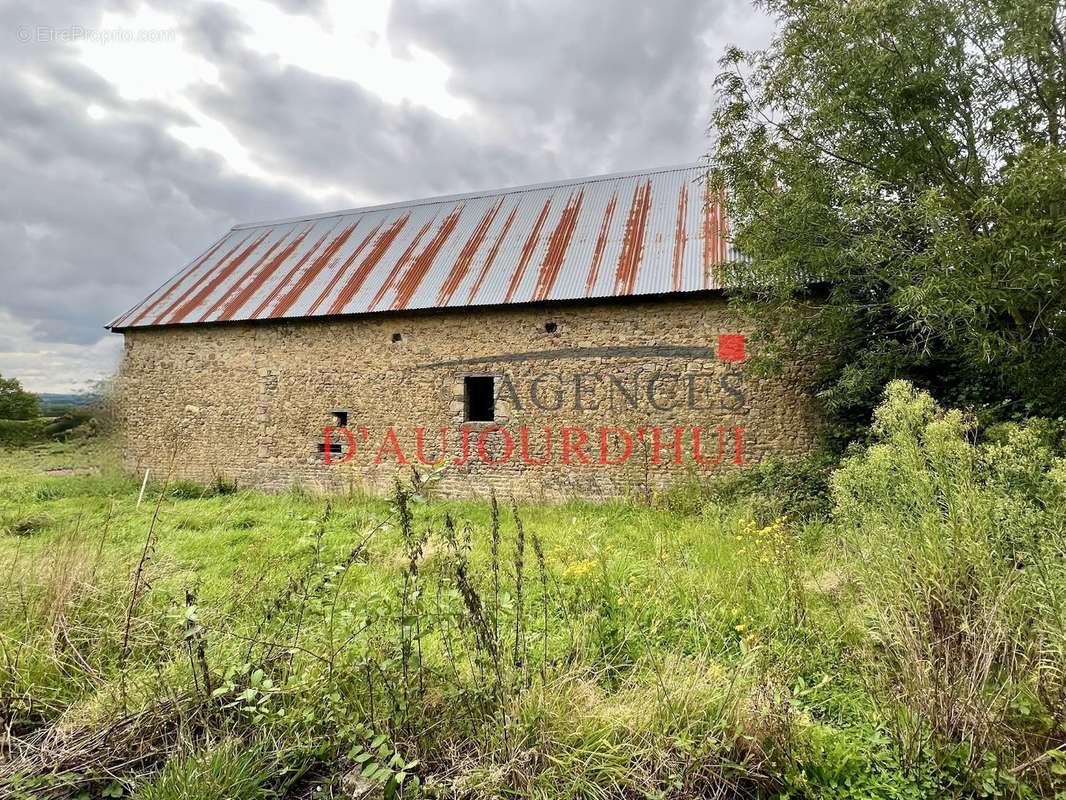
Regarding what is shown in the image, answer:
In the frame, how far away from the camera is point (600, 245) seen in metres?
10.2

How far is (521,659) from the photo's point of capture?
265cm

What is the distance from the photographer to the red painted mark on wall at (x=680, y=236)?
8.93m

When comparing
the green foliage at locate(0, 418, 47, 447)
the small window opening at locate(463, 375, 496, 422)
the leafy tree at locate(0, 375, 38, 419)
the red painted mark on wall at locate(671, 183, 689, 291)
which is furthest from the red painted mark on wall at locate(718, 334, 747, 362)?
the leafy tree at locate(0, 375, 38, 419)

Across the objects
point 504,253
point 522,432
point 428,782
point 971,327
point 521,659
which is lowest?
point 428,782

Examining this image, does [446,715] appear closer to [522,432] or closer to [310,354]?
[522,432]

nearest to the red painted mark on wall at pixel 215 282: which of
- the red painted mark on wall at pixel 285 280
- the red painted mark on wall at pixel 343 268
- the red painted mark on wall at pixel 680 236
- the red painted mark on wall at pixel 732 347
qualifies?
the red painted mark on wall at pixel 285 280

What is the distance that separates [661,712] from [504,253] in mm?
9579

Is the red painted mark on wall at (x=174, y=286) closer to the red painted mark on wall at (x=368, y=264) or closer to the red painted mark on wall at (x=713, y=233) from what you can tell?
the red painted mark on wall at (x=368, y=264)

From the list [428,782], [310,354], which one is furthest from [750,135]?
[310,354]

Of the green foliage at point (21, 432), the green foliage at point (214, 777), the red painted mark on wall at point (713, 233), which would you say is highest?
the red painted mark on wall at point (713, 233)

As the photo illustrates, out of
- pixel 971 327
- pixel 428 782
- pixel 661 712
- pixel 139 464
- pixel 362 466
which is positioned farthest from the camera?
pixel 139 464

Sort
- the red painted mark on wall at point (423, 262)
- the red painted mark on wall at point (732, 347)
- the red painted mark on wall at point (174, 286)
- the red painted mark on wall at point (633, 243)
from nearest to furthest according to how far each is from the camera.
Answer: the red painted mark on wall at point (732, 347) < the red painted mark on wall at point (633, 243) < the red painted mark on wall at point (423, 262) < the red painted mark on wall at point (174, 286)

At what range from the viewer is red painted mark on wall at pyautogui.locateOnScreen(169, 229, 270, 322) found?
11750mm

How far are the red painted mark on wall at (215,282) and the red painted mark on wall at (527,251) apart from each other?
7.52 m
